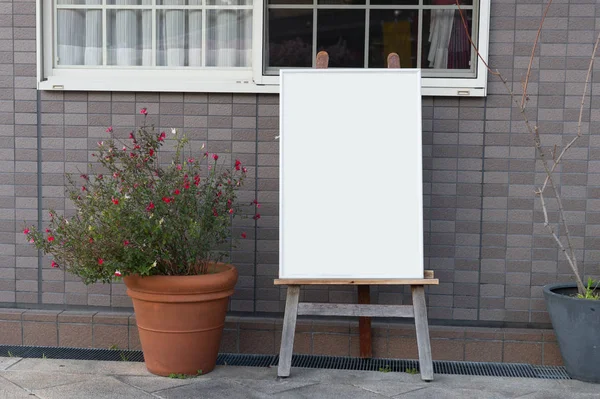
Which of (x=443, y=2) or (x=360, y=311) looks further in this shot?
(x=443, y=2)

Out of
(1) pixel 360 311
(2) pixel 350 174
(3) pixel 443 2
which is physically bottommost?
(1) pixel 360 311

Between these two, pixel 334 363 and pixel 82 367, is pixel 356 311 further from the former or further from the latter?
pixel 82 367

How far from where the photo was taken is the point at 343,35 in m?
5.56

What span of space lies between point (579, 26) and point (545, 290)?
167 centimetres

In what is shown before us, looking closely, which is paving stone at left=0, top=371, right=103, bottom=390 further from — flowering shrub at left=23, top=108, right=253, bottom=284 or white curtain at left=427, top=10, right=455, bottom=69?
white curtain at left=427, top=10, right=455, bottom=69

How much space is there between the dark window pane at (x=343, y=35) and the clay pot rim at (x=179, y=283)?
5.57ft

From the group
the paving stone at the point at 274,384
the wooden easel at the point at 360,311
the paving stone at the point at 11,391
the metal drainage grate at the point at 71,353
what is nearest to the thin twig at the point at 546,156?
the wooden easel at the point at 360,311

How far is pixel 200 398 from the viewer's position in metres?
4.64

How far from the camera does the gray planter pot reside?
479 cm

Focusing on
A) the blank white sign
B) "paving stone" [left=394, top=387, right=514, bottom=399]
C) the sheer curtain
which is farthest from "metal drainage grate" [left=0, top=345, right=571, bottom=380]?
the sheer curtain

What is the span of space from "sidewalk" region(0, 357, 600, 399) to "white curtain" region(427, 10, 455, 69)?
203 centimetres

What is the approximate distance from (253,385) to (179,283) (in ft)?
2.43

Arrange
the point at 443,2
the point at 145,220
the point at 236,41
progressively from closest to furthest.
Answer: the point at 145,220 → the point at 443,2 → the point at 236,41

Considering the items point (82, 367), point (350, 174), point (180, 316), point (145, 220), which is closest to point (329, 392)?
point (180, 316)
